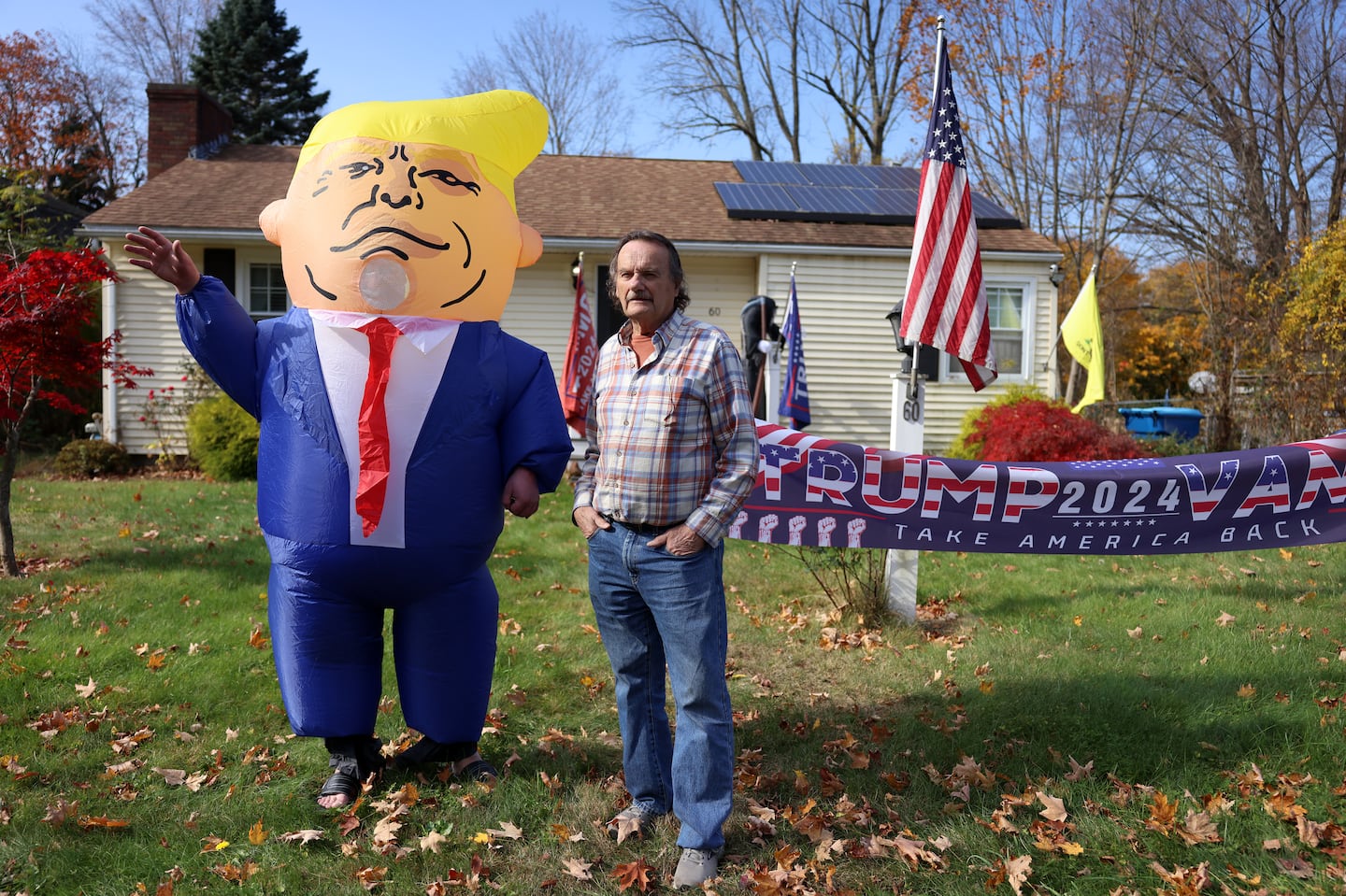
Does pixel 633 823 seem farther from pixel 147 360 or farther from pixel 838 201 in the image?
pixel 838 201

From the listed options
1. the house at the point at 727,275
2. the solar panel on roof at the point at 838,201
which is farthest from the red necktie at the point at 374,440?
the solar panel on roof at the point at 838,201

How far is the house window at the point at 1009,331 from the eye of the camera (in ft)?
44.7

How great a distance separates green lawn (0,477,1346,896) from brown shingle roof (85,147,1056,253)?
7484mm

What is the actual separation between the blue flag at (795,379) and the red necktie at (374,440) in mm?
8662

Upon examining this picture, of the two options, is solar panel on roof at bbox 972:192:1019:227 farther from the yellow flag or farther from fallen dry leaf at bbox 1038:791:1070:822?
fallen dry leaf at bbox 1038:791:1070:822

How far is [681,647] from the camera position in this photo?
2770 mm

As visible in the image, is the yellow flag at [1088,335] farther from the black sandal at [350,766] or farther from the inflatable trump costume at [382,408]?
the black sandal at [350,766]

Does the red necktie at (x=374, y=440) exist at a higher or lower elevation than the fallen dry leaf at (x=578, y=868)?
higher

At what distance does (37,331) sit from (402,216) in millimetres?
4708

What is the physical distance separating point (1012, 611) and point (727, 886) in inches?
152

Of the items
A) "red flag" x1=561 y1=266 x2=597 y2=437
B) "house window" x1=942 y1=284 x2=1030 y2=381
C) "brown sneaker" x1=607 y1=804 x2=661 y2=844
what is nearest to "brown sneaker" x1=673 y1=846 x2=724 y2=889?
"brown sneaker" x1=607 y1=804 x2=661 y2=844

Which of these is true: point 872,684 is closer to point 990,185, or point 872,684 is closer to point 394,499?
point 394,499

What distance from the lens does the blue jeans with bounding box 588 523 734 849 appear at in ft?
9.05

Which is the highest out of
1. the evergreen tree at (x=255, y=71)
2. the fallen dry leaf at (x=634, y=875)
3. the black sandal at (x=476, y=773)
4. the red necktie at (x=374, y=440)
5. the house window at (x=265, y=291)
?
the evergreen tree at (x=255, y=71)
